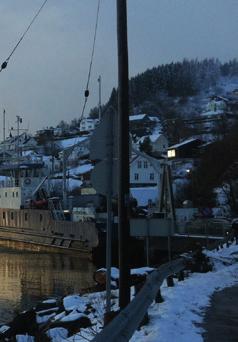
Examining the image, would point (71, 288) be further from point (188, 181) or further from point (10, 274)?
point (188, 181)

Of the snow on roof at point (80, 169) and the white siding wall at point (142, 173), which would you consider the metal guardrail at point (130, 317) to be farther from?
the snow on roof at point (80, 169)

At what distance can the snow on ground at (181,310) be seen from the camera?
831cm

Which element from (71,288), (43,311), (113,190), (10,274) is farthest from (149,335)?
(10,274)

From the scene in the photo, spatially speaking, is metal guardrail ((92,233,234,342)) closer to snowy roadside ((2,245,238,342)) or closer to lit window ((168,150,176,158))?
snowy roadside ((2,245,238,342))

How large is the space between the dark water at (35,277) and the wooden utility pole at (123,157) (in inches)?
411

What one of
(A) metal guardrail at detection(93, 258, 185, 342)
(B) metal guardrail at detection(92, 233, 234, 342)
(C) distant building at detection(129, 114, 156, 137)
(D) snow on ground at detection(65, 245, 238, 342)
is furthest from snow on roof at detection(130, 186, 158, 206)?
(C) distant building at detection(129, 114, 156, 137)

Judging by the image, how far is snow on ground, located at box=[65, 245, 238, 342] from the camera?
8.31 m

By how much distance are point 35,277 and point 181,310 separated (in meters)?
22.6

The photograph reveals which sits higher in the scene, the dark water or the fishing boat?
the fishing boat

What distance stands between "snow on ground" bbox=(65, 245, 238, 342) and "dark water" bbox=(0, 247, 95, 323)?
7.37 meters

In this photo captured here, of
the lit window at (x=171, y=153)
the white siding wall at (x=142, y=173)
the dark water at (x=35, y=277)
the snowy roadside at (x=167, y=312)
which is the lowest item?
the dark water at (x=35, y=277)

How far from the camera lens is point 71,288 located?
28234mm

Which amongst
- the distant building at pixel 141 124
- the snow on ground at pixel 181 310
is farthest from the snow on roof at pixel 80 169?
the snow on ground at pixel 181 310

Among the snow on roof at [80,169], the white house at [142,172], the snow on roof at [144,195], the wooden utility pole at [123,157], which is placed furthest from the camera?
the snow on roof at [80,169]
